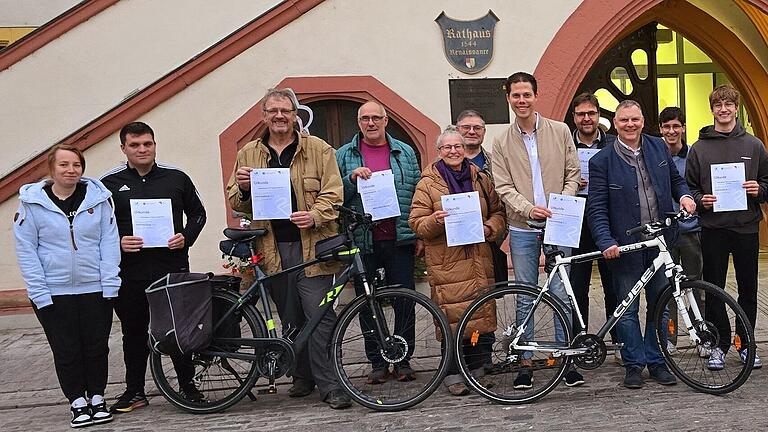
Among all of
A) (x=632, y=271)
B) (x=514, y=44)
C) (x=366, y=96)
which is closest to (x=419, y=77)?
(x=366, y=96)

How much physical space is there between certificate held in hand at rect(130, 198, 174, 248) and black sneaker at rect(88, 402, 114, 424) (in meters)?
1.10

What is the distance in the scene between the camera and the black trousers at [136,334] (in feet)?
16.2

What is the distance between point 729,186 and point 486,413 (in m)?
2.32

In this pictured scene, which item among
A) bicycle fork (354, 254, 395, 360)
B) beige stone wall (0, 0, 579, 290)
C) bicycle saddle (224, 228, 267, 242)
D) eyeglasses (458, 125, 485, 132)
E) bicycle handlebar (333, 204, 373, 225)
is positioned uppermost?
beige stone wall (0, 0, 579, 290)

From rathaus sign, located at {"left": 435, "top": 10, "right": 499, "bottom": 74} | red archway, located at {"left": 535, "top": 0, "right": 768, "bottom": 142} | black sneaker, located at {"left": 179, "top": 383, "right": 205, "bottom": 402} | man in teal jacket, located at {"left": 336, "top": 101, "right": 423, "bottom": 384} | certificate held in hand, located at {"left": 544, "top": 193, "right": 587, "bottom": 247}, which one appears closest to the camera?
certificate held in hand, located at {"left": 544, "top": 193, "right": 587, "bottom": 247}

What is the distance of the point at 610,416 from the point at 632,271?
1.04m

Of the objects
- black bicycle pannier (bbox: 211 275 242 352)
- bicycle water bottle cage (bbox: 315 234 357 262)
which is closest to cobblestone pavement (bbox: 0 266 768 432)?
black bicycle pannier (bbox: 211 275 242 352)

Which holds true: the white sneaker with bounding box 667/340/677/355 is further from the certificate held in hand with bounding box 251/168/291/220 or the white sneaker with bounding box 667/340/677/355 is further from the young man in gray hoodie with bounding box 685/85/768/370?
the certificate held in hand with bounding box 251/168/291/220

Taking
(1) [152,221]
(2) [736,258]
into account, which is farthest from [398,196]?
(2) [736,258]

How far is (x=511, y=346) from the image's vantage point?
15.5 ft

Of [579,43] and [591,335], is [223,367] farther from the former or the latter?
[579,43]

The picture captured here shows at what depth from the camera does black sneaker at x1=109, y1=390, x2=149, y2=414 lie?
16.3ft

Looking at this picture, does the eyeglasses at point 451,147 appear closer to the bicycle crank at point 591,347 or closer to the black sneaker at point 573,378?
the bicycle crank at point 591,347

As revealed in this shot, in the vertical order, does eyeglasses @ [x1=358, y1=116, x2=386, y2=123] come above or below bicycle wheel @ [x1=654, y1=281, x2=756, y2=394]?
above
